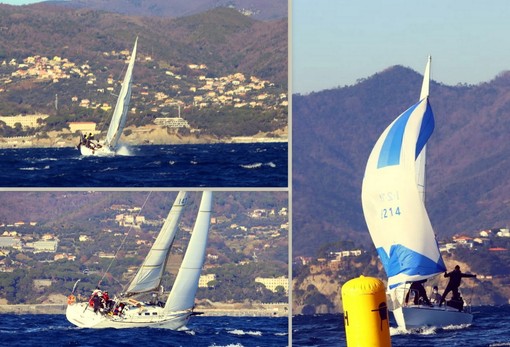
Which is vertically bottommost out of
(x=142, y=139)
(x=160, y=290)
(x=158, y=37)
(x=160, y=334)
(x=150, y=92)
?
(x=160, y=334)

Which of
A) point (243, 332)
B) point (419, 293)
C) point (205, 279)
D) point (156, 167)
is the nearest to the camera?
point (243, 332)

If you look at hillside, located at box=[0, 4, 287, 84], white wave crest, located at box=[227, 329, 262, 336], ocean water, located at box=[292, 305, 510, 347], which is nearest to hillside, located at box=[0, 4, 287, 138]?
hillside, located at box=[0, 4, 287, 84]

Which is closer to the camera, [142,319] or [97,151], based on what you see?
[142,319]

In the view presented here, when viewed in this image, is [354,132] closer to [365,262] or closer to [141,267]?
[365,262]

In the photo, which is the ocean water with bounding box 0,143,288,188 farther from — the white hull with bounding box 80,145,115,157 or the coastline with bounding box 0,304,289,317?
the coastline with bounding box 0,304,289,317

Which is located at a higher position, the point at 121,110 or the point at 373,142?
the point at 373,142

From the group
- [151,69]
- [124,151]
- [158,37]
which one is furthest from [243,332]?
[158,37]

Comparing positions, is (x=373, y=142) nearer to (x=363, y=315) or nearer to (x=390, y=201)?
(x=390, y=201)

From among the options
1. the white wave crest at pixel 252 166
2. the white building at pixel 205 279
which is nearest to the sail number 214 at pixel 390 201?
the white wave crest at pixel 252 166
